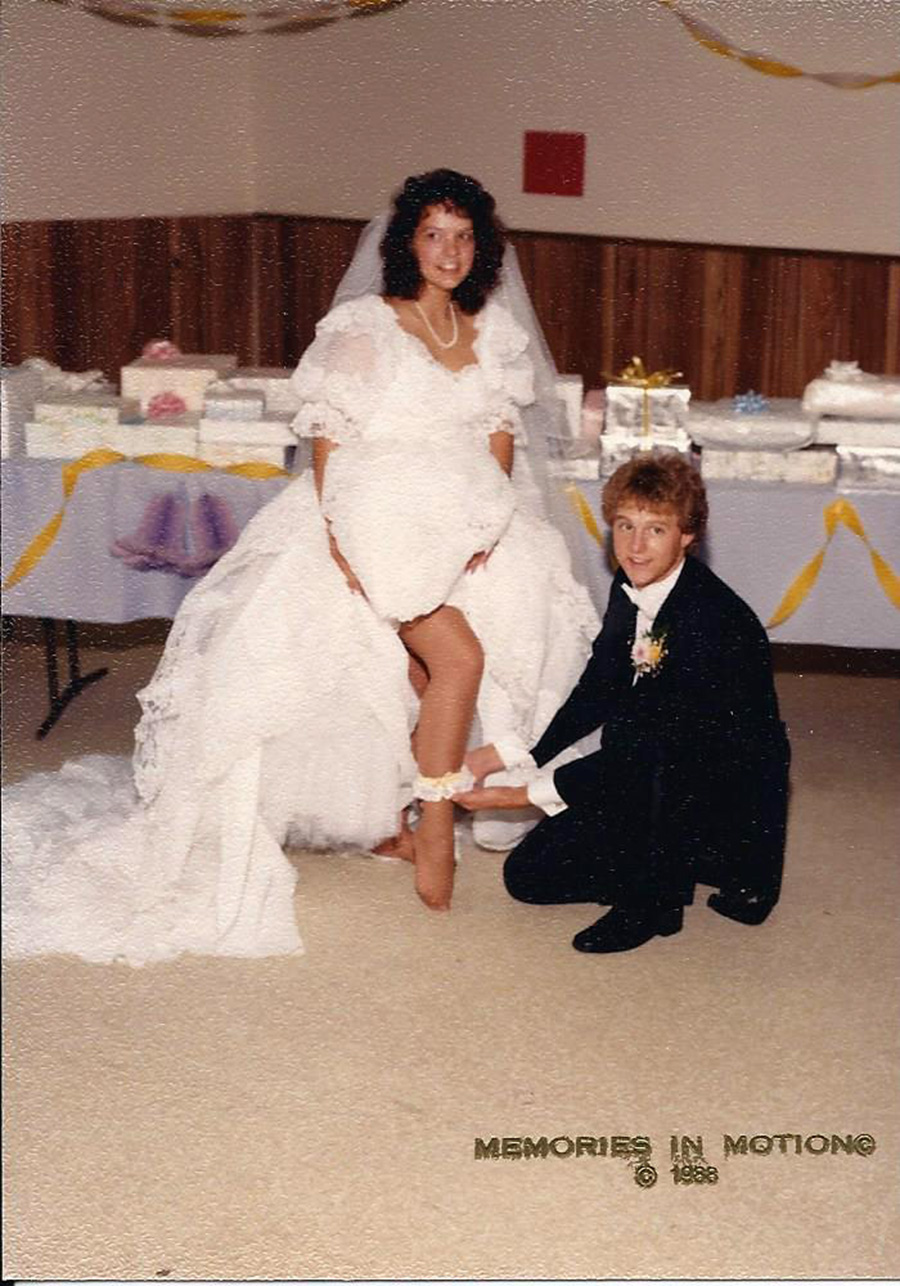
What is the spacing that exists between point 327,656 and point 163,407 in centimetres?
81

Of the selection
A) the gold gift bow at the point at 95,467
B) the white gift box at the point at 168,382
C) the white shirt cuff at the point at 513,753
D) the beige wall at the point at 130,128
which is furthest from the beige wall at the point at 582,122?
the white shirt cuff at the point at 513,753

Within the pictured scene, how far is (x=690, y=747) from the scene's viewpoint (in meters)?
2.83

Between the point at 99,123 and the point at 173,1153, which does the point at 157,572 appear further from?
the point at 173,1153

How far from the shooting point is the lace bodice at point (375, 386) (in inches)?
119

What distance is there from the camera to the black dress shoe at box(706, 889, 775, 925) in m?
2.94

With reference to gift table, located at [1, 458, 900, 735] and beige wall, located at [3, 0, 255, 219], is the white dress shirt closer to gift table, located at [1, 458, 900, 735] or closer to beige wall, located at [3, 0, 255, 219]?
gift table, located at [1, 458, 900, 735]

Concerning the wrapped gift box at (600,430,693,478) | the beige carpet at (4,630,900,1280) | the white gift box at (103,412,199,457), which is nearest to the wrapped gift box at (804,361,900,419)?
the wrapped gift box at (600,430,693,478)

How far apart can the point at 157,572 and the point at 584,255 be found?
6.57ft

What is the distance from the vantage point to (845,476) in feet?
11.3

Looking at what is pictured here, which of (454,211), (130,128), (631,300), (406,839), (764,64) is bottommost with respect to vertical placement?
(406,839)

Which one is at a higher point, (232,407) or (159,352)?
(159,352)

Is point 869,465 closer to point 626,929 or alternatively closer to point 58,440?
point 626,929

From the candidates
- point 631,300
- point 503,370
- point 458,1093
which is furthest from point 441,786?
point 631,300

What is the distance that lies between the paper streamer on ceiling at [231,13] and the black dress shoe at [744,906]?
6.23 feet
